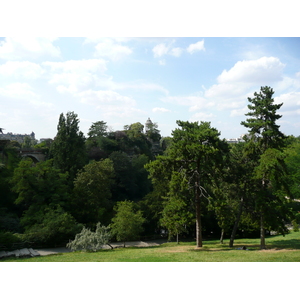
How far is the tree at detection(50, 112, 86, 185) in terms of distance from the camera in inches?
1082

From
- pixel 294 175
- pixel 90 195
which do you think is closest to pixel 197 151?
pixel 294 175

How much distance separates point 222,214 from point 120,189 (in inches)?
761

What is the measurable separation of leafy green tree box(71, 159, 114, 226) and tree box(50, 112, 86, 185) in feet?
7.56

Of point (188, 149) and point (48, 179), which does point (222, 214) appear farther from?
point (48, 179)

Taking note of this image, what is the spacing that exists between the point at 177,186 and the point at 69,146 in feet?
54.8

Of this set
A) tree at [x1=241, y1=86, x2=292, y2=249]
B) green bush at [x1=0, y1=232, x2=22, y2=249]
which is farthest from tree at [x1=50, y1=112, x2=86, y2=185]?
tree at [x1=241, y1=86, x2=292, y2=249]

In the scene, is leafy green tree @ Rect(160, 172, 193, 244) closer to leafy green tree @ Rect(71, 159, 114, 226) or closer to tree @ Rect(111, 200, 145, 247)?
tree @ Rect(111, 200, 145, 247)

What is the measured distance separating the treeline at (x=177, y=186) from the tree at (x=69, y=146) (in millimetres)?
101

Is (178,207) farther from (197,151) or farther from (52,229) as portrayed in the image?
(52,229)

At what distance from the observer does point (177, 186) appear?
14.7m

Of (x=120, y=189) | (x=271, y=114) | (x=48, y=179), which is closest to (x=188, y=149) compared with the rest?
(x=271, y=114)

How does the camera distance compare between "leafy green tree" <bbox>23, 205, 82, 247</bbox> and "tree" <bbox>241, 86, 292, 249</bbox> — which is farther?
"leafy green tree" <bbox>23, 205, 82, 247</bbox>

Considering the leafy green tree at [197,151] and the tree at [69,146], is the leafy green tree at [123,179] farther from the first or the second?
the leafy green tree at [197,151]
